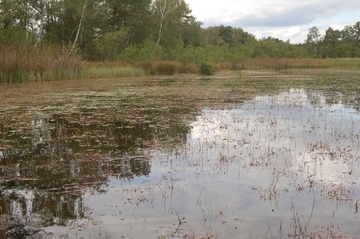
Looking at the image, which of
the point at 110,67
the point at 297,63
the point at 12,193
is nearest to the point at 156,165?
the point at 12,193

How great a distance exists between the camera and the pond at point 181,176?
306 cm

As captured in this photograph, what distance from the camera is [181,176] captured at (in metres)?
4.32

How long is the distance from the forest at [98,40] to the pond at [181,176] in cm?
1128

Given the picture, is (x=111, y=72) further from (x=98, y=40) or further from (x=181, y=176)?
(x=181, y=176)

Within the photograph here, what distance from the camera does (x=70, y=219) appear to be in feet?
10.5

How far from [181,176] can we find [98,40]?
27.4m

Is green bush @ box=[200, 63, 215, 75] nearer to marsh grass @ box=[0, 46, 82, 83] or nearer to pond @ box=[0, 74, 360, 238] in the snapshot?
marsh grass @ box=[0, 46, 82, 83]

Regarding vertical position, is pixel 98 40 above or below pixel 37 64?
above

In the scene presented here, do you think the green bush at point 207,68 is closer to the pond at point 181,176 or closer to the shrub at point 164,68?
the shrub at point 164,68

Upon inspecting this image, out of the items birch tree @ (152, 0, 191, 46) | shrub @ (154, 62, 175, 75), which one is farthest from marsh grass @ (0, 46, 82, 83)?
birch tree @ (152, 0, 191, 46)

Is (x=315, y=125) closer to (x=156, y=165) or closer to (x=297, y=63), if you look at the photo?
(x=156, y=165)

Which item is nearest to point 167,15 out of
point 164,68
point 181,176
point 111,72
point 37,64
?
point 164,68

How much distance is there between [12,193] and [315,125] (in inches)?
212

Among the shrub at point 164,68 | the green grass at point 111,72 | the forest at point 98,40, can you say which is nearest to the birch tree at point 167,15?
the forest at point 98,40
